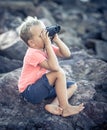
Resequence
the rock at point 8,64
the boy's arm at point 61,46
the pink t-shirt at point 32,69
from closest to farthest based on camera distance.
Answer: the pink t-shirt at point 32,69, the boy's arm at point 61,46, the rock at point 8,64

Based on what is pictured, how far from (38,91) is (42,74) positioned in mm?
229

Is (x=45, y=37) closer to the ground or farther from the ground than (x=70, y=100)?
farther from the ground

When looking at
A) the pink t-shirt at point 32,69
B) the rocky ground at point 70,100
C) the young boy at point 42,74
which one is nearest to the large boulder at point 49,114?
the rocky ground at point 70,100

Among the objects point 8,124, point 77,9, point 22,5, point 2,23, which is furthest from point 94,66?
point 77,9

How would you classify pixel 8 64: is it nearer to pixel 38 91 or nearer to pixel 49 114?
pixel 38 91

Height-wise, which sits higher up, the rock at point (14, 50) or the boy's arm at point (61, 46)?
the boy's arm at point (61, 46)

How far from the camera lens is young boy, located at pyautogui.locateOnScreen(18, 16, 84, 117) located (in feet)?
13.5

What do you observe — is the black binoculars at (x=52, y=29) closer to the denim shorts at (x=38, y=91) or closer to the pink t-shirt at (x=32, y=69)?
the pink t-shirt at (x=32, y=69)

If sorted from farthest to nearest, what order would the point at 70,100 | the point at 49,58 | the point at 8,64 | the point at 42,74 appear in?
the point at 8,64 < the point at 70,100 < the point at 42,74 < the point at 49,58

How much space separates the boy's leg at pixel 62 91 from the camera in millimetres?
4113

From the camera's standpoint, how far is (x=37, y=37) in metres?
4.18

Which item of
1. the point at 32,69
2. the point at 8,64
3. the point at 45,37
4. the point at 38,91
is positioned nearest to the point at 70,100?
the point at 38,91

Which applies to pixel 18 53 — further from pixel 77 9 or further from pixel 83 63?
pixel 77 9

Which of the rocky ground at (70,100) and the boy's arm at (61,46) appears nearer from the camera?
the rocky ground at (70,100)
